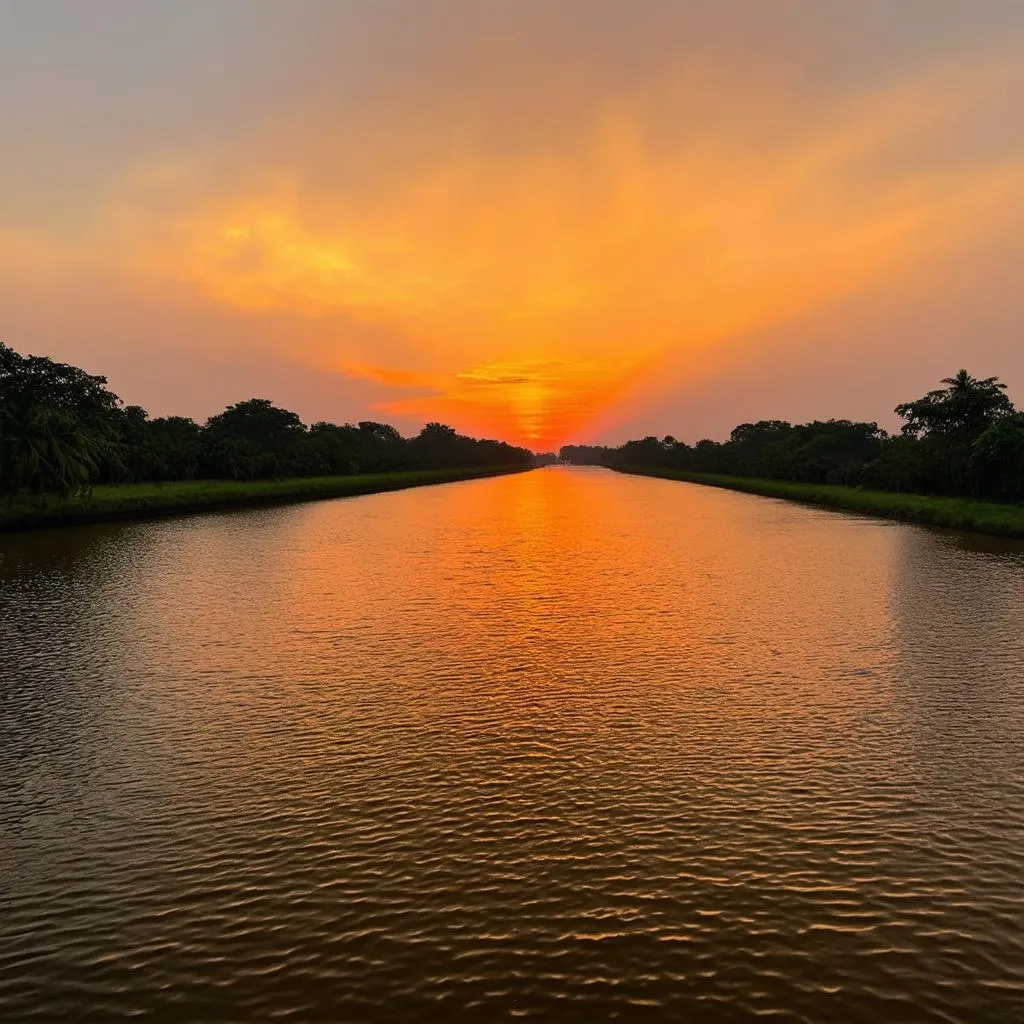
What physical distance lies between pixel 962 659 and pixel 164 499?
6020cm

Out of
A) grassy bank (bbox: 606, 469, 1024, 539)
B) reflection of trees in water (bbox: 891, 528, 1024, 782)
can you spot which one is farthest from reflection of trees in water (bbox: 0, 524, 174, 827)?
grassy bank (bbox: 606, 469, 1024, 539)

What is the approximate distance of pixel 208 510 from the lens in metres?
68.1

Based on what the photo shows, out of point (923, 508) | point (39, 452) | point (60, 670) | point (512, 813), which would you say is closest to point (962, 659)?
point (512, 813)

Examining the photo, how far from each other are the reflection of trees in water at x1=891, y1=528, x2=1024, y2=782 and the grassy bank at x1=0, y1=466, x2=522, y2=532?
50.2m

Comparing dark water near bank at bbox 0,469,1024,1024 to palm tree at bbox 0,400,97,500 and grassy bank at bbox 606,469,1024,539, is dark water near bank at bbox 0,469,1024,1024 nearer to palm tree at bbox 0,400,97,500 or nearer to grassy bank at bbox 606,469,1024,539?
grassy bank at bbox 606,469,1024,539

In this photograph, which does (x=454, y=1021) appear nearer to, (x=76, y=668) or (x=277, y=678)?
(x=277, y=678)

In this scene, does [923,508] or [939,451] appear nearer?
[923,508]

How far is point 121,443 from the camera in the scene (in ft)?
250

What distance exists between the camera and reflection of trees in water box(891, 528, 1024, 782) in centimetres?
1311

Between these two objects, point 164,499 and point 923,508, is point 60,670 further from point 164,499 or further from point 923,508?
point 923,508

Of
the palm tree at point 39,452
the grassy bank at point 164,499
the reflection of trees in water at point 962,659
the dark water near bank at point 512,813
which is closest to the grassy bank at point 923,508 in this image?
the reflection of trees in water at point 962,659

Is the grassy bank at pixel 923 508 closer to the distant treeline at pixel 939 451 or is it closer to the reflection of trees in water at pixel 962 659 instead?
the distant treeline at pixel 939 451

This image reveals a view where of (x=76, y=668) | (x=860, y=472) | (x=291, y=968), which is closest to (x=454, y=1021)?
(x=291, y=968)

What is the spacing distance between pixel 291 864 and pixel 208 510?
6395 centimetres
